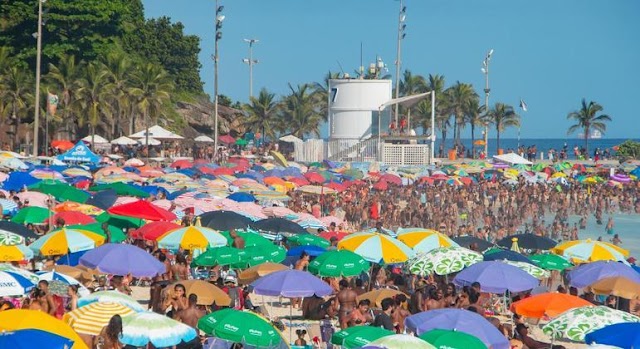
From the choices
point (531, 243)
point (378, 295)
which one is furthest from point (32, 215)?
point (531, 243)

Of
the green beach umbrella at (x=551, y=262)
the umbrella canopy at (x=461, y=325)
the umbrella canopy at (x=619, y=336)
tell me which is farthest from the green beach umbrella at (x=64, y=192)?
the umbrella canopy at (x=619, y=336)

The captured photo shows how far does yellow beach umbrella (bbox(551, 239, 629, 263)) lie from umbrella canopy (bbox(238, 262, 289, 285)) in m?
6.48

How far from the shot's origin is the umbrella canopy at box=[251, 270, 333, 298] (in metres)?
16.3

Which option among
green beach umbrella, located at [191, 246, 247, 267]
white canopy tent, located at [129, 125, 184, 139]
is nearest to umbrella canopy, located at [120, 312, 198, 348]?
green beach umbrella, located at [191, 246, 247, 267]

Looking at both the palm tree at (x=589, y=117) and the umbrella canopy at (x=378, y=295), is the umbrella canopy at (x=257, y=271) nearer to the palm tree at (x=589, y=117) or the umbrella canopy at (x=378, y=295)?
the umbrella canopy at (x=378, y=295)

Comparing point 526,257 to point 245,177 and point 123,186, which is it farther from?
point 245,177

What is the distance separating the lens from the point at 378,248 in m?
20.3

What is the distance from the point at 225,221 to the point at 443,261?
582 centimetres

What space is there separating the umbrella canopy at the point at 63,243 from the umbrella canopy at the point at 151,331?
6.07 meters

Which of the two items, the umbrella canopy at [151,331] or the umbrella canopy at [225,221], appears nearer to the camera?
the umbrella canopy at [151,331]

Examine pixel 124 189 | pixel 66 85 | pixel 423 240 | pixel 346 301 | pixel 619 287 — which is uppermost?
pixel 66 85

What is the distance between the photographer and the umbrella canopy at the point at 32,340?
995 cm

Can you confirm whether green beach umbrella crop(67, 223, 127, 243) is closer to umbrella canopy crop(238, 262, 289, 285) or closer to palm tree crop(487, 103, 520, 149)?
umbrella canopy crop(238, 262, 289, 285)

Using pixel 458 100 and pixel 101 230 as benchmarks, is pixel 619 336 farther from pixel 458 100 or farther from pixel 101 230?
pixel 458 100
